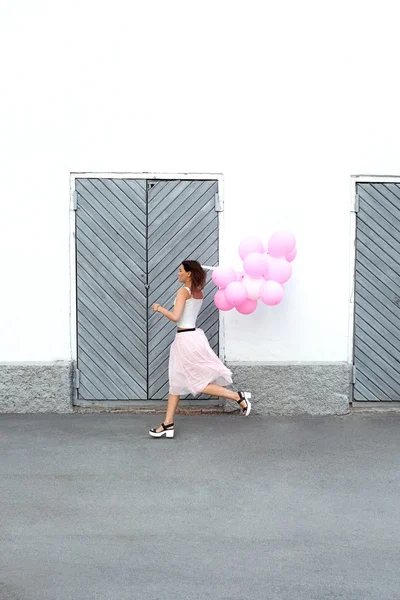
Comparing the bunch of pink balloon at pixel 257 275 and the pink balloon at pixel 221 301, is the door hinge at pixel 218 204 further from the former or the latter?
the pink balloon at pixel 221 301

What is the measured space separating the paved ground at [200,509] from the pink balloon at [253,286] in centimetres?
141

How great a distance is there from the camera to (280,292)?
25.3 ft

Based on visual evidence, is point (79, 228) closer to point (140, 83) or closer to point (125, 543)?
point (140, 83)

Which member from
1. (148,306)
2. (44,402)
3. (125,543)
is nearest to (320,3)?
(148,306)

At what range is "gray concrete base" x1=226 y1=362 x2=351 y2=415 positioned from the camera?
8562 millimetres

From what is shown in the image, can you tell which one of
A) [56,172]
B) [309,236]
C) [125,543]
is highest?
[56,172]

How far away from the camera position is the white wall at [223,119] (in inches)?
330

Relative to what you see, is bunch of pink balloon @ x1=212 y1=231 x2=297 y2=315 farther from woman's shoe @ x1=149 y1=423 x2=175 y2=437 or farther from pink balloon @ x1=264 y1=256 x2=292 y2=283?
woman's shoe @ x1=149 y1=423 x2=175 y2=437

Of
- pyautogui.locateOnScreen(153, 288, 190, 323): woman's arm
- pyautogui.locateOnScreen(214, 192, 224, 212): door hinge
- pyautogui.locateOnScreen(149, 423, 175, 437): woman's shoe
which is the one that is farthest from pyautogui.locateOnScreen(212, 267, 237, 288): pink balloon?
pyautogui.locateOnScreen(149, 423, 175, 437): woman's shoe

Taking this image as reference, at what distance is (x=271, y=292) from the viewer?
7668 millimetres

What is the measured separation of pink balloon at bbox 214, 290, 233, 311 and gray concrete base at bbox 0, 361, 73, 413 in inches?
73.7

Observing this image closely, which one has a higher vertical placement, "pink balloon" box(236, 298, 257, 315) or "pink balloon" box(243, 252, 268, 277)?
"pink balloon" box(243, 252, 268, 277)

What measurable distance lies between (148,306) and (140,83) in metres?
2.39

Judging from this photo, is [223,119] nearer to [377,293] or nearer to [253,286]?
[253,286]
